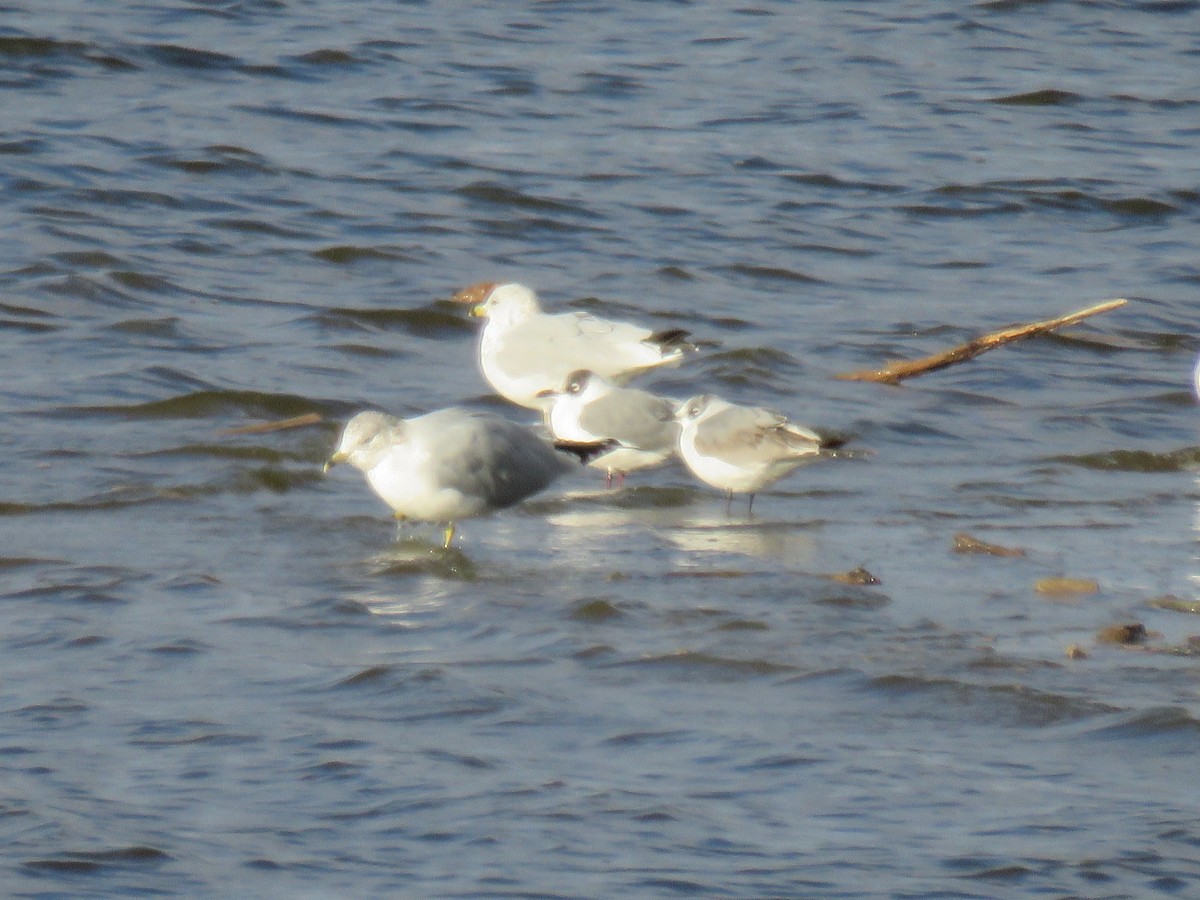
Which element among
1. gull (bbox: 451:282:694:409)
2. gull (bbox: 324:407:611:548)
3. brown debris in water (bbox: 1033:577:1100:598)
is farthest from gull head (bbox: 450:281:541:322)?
brown debris in water (bbox: 1033:577:1100:598)

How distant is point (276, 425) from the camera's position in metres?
8.69

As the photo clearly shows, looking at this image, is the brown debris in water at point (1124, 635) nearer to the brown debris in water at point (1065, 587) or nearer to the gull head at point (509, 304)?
the brown debris in water at point (1065, 587)

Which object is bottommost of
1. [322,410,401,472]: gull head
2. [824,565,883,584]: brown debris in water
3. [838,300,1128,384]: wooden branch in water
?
[838,300,1128,384]: wooden branch in water

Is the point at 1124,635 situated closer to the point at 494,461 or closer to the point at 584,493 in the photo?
the point at 494,461

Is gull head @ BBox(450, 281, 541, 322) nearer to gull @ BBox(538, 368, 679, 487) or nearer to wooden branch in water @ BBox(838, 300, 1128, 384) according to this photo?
gull @ BBox(538, 368, 679, 487)

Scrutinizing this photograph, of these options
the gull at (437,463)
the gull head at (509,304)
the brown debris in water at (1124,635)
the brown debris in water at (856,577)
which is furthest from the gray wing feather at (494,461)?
the gull head at (509,304)

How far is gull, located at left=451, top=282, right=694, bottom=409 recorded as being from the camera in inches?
364

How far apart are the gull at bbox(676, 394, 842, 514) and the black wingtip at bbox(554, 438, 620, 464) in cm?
35

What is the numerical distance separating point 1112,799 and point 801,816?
0.67 metres

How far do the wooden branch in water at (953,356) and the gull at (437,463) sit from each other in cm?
322

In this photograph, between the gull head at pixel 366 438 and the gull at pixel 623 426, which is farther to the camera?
the gull at pixel 623 426

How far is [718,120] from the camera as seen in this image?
1647 centimetres

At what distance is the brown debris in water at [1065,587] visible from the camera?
6.28m

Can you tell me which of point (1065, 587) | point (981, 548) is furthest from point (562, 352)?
point (1065, 587)
